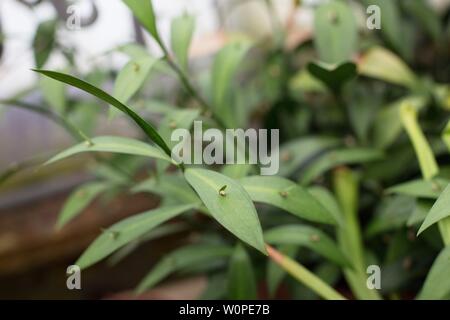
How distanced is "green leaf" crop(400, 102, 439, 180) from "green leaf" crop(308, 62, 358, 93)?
0.10 meters

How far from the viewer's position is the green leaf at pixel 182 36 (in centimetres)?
67

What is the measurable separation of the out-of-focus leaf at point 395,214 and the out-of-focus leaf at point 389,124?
5.3 inches

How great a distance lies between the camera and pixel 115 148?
0.51 metres

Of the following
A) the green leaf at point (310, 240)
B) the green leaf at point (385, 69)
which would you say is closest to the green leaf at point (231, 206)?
the green leaf at point (310, 240)

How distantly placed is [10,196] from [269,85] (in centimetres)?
75

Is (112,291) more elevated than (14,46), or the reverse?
(14,46)

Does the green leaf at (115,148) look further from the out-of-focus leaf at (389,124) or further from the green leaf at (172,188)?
the out-of-focus leaf at (389,124)

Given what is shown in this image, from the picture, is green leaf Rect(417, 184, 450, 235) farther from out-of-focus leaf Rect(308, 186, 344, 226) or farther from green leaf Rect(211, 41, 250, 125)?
green leaf Rect(211, 41, 250, 125)

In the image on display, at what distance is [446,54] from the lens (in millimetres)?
1121

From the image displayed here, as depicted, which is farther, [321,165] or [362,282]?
[321,165]

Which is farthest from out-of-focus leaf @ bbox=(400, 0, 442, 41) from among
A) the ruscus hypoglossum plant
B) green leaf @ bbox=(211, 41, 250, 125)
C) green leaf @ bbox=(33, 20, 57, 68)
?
green leaf @ bbox=(33, 20, 57, 68)

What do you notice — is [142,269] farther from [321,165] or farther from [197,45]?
[321,165]

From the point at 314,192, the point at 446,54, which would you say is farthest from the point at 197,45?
the point at 314,192
